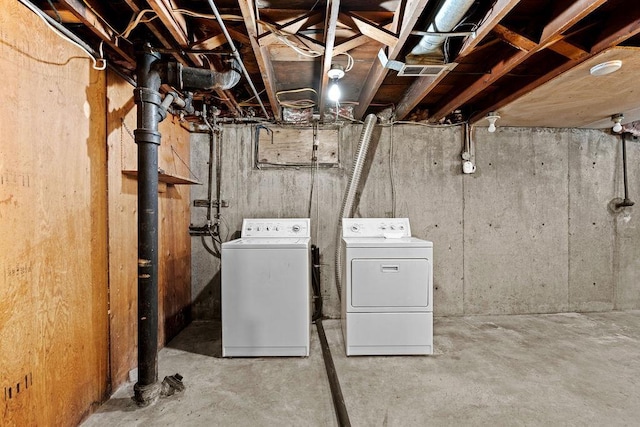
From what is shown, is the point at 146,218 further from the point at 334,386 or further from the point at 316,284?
the point at 316,284

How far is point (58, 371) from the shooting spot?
1.30 m

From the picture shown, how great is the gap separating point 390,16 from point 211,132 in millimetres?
1900

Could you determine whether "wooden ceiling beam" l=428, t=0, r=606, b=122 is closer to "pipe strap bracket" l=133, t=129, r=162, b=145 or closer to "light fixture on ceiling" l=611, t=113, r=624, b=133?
"light fixture on ceiling" l=611, t=113, r=624, b=133

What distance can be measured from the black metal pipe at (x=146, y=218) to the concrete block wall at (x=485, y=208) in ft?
3.94

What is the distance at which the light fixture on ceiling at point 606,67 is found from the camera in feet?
5.55

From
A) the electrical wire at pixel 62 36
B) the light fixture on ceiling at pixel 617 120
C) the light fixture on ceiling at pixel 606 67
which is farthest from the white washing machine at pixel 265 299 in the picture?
the light fixture on ceiling at pixel 617 120

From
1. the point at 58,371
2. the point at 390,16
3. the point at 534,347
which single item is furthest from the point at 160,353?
the point at 534,347

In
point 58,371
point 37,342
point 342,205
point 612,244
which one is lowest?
point 58,371

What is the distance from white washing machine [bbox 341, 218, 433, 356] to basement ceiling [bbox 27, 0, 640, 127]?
119 cm

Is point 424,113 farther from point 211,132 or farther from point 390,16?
point 211,132

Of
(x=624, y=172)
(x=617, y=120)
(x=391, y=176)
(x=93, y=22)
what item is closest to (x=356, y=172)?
(x=391, y=176)

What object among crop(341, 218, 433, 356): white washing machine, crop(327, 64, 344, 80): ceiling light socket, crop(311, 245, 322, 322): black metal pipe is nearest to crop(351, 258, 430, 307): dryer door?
crop(341, 218, 433, 356): white washing machine

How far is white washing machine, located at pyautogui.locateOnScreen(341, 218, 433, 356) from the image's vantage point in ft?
6.76

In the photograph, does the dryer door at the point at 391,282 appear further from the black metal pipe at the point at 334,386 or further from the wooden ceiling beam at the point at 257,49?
the wooden ceiling beam at the point at 257,49
